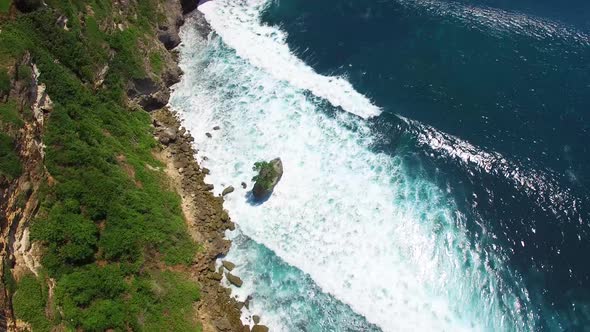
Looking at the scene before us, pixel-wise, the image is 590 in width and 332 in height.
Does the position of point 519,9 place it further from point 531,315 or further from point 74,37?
point 74,37

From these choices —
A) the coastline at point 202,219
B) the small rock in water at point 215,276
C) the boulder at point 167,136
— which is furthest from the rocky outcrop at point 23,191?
the small rock in water at point 215,276

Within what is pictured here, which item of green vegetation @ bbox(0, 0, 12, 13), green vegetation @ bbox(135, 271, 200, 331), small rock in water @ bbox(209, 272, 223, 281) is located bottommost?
small rock in water @ bbox(209, 272, 223, 281)

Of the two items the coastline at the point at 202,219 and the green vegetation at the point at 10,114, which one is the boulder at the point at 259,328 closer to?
the coastline at the point at 202,219

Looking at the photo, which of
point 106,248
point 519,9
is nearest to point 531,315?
point 106,248

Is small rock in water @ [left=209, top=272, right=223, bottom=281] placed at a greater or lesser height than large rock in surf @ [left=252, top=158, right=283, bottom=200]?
lesser

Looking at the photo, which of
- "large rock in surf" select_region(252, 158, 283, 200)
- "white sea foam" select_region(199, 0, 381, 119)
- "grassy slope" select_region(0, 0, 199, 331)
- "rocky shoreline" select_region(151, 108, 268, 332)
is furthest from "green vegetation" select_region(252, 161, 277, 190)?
"white sea foam" select_region(199, 0, 381, 119)

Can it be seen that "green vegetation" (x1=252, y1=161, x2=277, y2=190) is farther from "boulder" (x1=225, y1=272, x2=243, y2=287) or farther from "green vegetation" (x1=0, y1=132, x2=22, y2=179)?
"green vegetation" (x1=0, y1=132, x2=22, y2=179)

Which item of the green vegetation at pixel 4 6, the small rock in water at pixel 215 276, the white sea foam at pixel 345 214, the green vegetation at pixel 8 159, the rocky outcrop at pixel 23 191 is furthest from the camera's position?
the green vegetation at pixel 4 6
